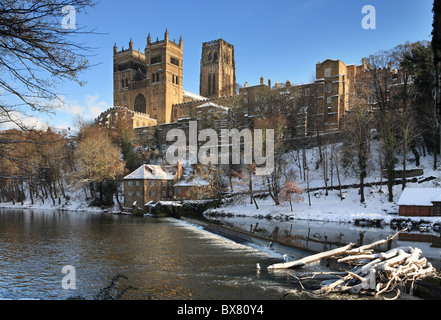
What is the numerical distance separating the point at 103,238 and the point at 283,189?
22508mm

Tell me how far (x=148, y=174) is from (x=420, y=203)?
35830 mm

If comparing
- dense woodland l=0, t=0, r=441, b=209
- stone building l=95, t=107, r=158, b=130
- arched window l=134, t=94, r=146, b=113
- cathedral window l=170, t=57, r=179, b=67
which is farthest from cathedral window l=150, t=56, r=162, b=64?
dense woodland l=0, t=0, r=441, b=209

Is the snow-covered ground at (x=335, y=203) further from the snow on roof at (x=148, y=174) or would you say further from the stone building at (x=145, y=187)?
the snow on roof at (x=148, y=174)

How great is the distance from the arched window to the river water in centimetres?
8711

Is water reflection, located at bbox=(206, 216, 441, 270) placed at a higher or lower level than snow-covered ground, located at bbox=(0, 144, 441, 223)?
lower

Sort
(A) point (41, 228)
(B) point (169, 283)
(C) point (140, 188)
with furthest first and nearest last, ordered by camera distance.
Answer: (C) point (140, 188) < (A) point (41, 228) < (B) point (169, 283)

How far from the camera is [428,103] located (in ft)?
145

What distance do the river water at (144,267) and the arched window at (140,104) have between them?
3429 inches

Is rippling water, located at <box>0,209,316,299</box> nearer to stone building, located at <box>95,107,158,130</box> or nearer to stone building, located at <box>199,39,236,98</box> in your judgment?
stone building, located at <box>95,107,158,130</box>

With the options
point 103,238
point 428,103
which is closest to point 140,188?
point 103,238

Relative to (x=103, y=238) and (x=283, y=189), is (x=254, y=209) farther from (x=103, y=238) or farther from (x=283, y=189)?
(x=103, y=238)

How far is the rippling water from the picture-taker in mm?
12859

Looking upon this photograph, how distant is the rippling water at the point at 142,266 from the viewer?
12.9 meters

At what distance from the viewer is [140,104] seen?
Result: 112 metres
